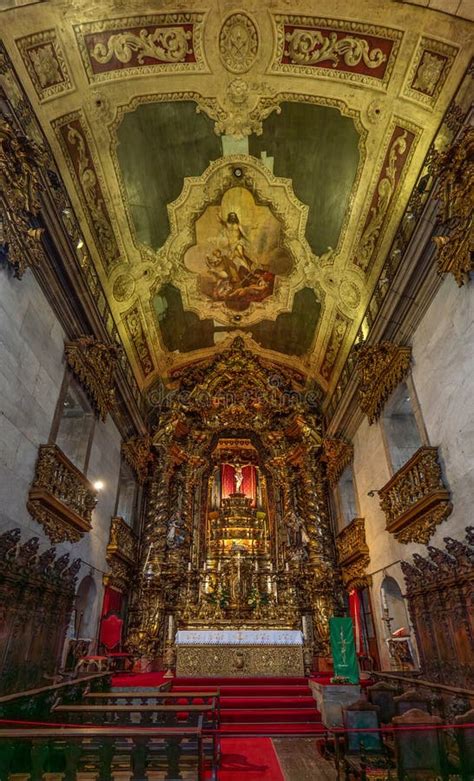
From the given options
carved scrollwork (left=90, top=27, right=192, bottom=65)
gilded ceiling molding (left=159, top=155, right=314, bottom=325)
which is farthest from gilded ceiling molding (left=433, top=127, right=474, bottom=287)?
carved scrollwork (left=90, top=27, right=192, bottom=65)

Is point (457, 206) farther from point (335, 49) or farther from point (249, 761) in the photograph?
point (249, 761)

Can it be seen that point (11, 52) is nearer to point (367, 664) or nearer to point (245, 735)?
point (245, 735)

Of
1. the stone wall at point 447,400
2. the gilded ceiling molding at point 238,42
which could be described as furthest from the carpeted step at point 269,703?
the gilded ceiling molding at point 238,42

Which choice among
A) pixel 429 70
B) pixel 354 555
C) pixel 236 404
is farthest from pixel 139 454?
pixel 429 70

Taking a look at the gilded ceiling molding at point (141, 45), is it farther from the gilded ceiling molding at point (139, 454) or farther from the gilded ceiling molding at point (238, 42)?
the gilded ceiling molding at point (139, 454)

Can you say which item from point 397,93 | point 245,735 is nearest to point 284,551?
point 245,735

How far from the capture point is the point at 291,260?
515 inches

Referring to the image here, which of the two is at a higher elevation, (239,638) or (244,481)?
(244,481)

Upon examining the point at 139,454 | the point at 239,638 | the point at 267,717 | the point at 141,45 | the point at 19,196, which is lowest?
the point at 267,717

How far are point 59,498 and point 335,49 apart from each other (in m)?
10.1

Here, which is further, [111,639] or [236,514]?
[236,514]

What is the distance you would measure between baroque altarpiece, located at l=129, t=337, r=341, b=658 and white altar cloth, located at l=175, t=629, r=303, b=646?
1.70m

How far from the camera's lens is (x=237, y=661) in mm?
10406

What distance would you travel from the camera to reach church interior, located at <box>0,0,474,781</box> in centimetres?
642
